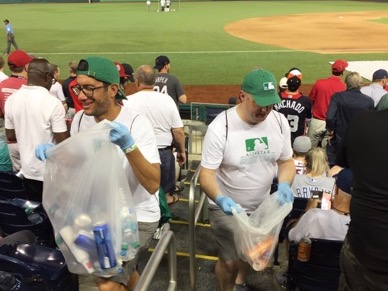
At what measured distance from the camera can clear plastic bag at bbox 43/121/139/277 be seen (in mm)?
2219

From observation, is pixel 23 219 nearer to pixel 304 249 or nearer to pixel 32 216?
pixel 32 216

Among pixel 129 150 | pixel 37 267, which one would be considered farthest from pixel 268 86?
pixel 37 267

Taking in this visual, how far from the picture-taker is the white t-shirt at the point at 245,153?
121 inches

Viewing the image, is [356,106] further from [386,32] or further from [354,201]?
[386,32]

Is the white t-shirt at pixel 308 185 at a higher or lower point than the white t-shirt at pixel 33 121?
lower

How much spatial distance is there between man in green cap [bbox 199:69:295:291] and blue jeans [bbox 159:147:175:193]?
153 cm

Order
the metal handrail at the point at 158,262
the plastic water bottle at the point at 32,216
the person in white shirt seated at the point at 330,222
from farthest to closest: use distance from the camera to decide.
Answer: the plastic water bottle at the point at 32,216 < the person in white shirt seated at the point at 330,222 < the metal handrail at the point at 158,262

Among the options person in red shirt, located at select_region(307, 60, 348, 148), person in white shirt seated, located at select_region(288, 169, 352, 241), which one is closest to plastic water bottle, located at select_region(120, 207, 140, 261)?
person in white shirt seated, located at select_region(288, 169, 352, 241)

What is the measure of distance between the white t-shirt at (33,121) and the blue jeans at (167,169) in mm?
1398

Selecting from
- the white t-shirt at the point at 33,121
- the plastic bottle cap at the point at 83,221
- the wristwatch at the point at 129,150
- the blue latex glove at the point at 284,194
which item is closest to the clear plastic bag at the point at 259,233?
the blue latex glove at the point at 284,194

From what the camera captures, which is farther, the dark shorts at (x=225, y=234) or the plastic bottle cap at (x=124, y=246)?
the dark shorts at (x=225, y=234)

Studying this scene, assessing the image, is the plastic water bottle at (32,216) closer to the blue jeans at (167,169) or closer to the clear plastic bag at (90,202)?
the clear plastic bag at (90,202)

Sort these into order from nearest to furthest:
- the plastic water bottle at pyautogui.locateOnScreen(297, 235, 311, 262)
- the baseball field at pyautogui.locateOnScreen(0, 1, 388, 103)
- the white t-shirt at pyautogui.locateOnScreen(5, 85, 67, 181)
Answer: the plastic water bottle at pyautogui.locateOnScreen(297, 235, 311, 262), the white t-shirt at pyautogui.locateOnScreen(5, 85, 67, 181), the baseball field at pyautogui.locateOnScreen(0, 1, 388, 103)

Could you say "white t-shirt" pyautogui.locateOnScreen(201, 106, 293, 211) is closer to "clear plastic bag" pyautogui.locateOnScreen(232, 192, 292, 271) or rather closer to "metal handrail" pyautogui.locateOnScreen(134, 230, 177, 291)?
"clear plastic bag" pyautogui.locateOnScreen(232, 192, 292, 271)
